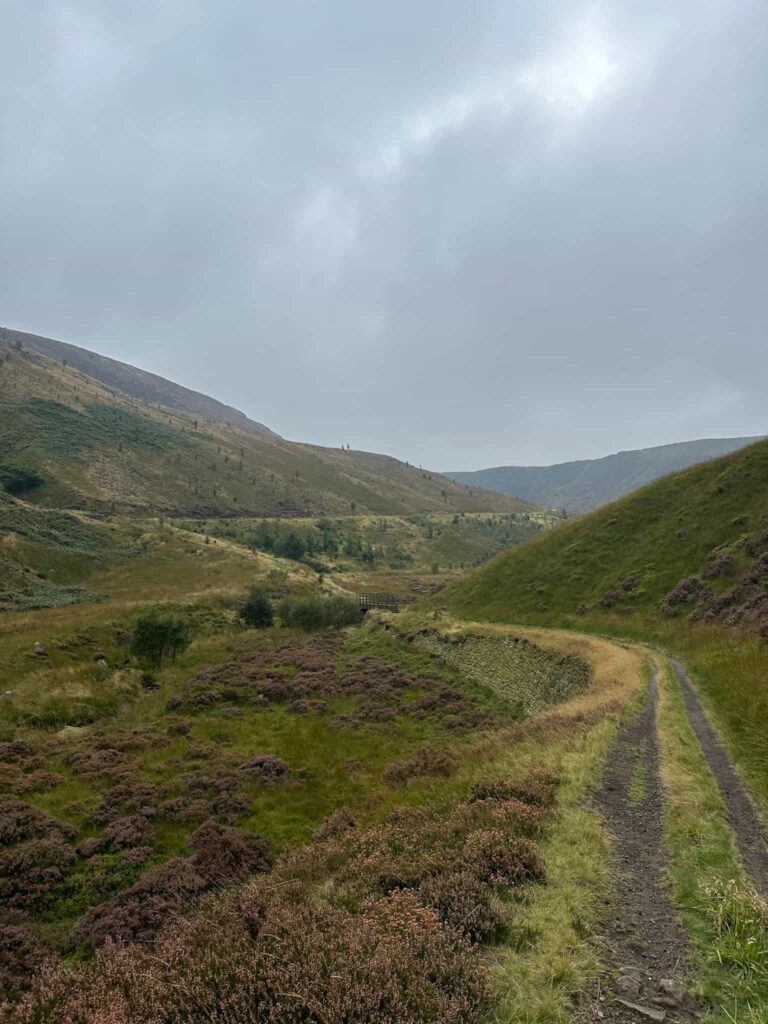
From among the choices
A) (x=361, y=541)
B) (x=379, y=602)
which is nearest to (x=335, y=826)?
(x=379, y=602)

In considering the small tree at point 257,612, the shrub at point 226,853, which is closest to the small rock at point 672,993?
the shrub at point 226,853

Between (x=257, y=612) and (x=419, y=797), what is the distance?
4490 cm

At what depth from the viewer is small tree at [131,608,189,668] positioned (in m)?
38.0

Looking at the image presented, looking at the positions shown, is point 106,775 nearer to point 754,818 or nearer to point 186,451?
point 754,818

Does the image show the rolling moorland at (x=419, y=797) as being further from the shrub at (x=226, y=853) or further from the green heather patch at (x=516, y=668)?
the green heather patch at (x=516, y=668)

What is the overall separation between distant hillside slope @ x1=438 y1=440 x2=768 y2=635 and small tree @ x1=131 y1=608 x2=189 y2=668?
2772 centimetres

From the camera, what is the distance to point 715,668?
22.3 metres

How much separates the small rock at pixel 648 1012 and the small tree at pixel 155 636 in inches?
1518

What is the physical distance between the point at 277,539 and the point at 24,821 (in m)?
107

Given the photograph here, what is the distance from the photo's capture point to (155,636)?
38188mm

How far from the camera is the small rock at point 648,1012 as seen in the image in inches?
192

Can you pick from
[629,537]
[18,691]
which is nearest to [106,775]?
[18,691]

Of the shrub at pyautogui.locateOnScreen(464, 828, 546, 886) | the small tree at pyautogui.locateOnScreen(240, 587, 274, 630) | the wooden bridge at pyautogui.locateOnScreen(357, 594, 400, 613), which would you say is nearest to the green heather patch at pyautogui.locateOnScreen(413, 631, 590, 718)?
the shrub at pyautogui.locateOnScreen(464, 828, 546, 886)

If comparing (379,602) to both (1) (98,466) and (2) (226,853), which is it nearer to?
(2) (226,853)
